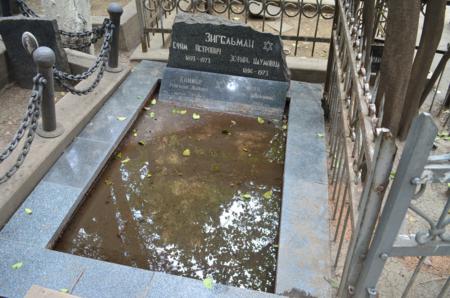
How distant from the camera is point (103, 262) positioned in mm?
3098

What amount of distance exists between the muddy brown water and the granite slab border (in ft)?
0.52

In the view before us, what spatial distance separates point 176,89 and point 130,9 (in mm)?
2481

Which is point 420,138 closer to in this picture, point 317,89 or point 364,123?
point 364,123

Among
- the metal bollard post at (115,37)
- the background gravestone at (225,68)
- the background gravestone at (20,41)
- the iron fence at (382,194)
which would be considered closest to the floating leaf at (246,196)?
the iron fence at (382,194)

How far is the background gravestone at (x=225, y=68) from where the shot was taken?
5.05 meters

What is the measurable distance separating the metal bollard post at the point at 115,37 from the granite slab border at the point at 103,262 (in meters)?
0.95

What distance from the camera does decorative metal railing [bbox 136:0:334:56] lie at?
5.92 m

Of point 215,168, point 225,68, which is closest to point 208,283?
point 215,168

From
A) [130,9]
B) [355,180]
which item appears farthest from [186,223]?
[130,9]

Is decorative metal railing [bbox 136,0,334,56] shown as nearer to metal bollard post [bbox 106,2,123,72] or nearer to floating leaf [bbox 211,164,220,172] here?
metal bollard post [bbox 106,2,123,72]

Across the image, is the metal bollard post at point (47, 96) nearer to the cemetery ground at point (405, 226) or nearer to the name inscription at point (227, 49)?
the cemetery ground at point (405, 226)

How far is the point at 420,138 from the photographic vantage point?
152cm

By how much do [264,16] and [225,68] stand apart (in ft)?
4.28

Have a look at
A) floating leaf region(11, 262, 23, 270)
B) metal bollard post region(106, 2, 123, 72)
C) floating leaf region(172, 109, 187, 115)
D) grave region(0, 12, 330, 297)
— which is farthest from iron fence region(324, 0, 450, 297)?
metal bollard post region(106, 2, 123, 72)
